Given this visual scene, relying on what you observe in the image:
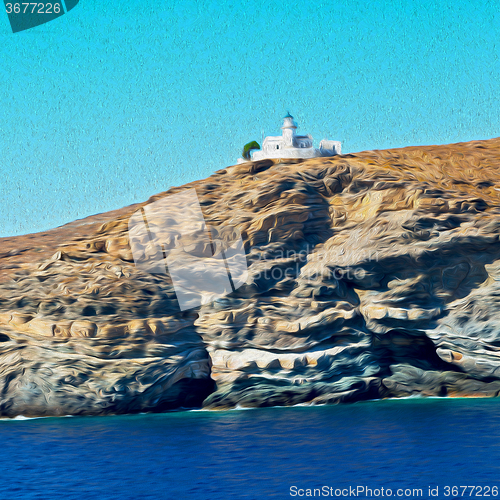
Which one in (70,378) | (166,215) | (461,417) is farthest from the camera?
(166,215)

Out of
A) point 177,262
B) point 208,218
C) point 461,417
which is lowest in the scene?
point 461,417

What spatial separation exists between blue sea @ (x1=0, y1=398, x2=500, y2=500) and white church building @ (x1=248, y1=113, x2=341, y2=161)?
24131 millimetres

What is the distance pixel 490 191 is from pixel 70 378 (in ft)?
112

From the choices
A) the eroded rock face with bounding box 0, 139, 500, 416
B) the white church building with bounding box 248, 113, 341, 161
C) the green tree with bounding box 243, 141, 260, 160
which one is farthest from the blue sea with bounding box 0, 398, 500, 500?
the green tree with bounding box 243, 141, 260, 160

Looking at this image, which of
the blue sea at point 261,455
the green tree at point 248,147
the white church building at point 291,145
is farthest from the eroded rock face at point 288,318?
the green tree at point 248,147

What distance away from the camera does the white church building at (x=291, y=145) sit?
51844mm

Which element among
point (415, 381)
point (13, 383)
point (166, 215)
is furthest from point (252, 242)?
point (13, 383)

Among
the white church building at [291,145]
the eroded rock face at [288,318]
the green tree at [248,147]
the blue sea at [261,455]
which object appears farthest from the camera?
the green tree at [248,147]

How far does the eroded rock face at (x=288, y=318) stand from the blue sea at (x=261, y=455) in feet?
11.6

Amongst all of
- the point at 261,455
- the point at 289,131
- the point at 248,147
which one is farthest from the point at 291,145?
the point at 261,455

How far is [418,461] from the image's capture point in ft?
78.6

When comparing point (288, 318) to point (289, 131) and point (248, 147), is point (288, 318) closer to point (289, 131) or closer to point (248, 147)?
point (289, 131)

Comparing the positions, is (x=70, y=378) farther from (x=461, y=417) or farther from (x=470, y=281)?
(x=470, y=281)

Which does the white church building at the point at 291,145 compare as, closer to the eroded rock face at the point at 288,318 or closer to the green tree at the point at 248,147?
the green tree at the point at 248,147
